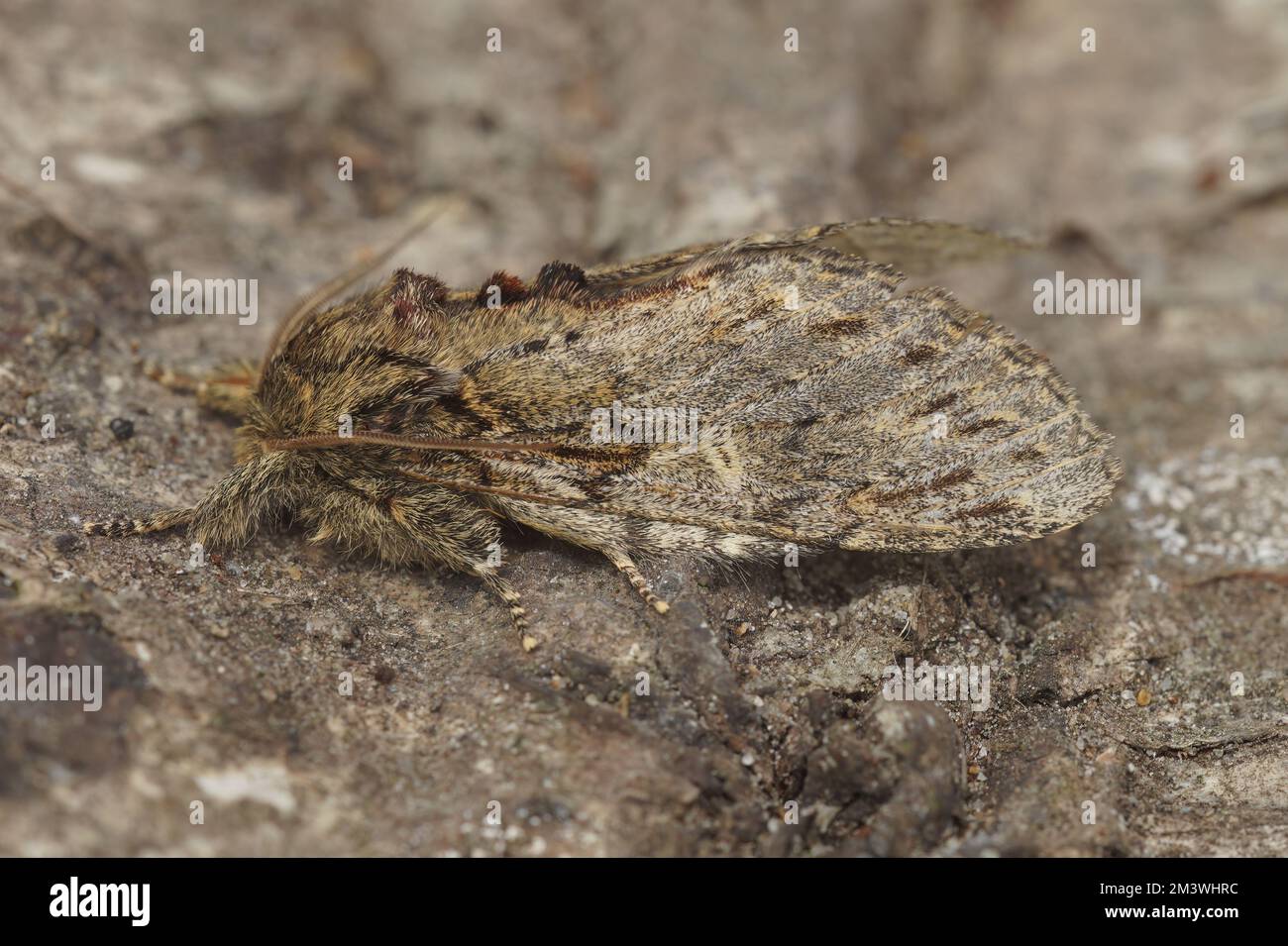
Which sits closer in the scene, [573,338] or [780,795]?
[780,795]

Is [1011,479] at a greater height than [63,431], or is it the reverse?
[63,431]

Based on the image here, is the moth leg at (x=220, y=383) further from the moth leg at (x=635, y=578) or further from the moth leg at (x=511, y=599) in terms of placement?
the moth leg at (x=635, y=578)

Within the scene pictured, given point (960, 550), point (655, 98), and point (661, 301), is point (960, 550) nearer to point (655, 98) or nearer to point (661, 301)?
point (661, 301)

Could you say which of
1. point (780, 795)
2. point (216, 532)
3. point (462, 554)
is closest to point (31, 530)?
point (216, 532)

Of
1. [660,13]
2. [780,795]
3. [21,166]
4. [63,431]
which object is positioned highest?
[660,13]

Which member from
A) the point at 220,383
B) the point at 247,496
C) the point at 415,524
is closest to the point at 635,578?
the point at 415,524

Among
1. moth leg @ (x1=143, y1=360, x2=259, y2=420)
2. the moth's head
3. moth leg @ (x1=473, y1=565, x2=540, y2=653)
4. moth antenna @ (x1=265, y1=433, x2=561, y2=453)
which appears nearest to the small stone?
the moth's head

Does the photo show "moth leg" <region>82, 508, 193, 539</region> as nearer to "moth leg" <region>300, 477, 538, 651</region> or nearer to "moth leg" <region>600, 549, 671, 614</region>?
"moth leg" <region>300, 477, 538, 651</region>
